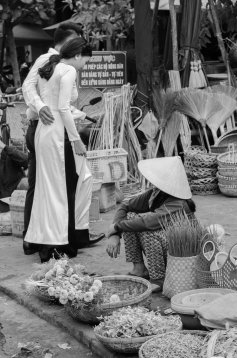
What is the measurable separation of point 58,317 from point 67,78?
6.29ft

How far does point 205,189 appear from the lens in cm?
830

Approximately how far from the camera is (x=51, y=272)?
482 cm

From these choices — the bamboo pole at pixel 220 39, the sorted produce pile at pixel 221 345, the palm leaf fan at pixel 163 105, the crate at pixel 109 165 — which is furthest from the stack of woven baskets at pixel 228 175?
the sorted produce pile at pixel 221 345

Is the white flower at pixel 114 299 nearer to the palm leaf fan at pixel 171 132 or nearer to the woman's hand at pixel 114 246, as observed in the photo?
the woman's hand at pixel 114 246

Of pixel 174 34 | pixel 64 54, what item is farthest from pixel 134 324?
pixel 174 34

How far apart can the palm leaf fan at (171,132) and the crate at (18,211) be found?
2.36m

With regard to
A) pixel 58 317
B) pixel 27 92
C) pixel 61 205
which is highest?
pixel 27 92

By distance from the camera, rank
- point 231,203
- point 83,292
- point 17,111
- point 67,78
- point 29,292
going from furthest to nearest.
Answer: point 17,111 → point 231,203 → point 67,78 → point 29,292 → point 83,292

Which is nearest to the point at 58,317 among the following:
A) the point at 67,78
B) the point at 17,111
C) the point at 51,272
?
the point at 51,272

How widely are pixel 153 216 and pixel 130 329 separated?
3.54ft

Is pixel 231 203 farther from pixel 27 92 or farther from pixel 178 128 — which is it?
pixel 27 92

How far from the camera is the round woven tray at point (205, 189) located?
827 cm

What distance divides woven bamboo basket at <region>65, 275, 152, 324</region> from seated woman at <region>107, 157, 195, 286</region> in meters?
0.25

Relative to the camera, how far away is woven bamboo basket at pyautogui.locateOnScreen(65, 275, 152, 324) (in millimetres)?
4363
